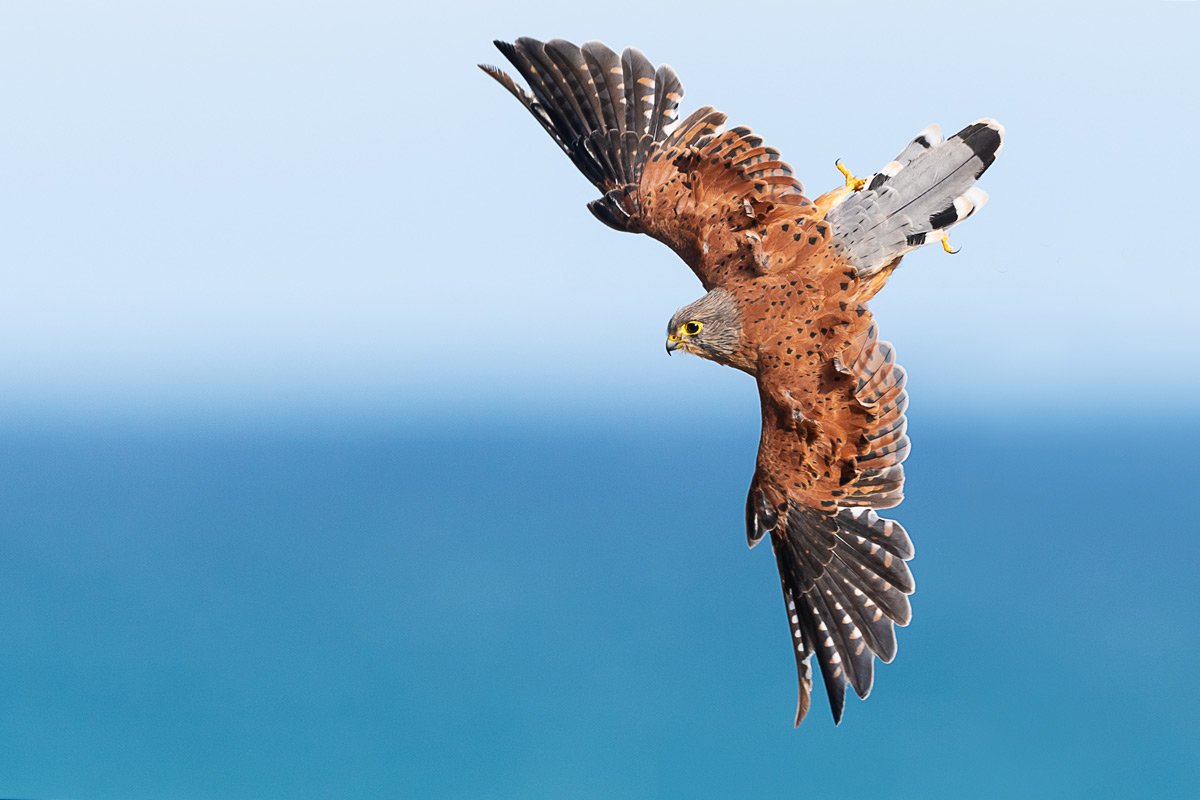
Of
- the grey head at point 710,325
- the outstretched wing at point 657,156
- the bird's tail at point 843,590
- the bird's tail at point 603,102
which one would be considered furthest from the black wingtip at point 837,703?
the bird's tail at point 603,102

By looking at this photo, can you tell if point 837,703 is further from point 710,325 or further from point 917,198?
point 917,198

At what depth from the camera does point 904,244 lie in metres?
2.19

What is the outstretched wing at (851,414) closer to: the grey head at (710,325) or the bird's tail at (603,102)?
the grey head at (710,325)

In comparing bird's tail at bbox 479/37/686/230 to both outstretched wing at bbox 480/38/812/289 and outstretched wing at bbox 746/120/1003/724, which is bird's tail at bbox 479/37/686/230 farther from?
outstretched wing at bbox 746/120/1003/724

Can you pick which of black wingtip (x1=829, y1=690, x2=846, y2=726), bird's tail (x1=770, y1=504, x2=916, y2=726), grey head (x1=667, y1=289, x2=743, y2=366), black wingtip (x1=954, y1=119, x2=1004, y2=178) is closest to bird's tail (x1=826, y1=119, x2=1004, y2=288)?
black wingtip (x1=954, y1=119, x2=1004, y2=178)

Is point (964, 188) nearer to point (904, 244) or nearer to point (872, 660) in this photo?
point (904, 244)

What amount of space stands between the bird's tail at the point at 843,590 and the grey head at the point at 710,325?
36 cm

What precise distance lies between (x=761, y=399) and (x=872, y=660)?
0.57 metres

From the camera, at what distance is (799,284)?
220 cm

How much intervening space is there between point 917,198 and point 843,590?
0.77 meters

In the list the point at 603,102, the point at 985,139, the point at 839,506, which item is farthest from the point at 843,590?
the point at 603,102

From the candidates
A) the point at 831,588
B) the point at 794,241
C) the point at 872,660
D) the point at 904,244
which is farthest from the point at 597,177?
the point at 872,660

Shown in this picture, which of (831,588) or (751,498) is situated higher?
(751,498)

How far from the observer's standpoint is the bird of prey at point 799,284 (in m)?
2.19
